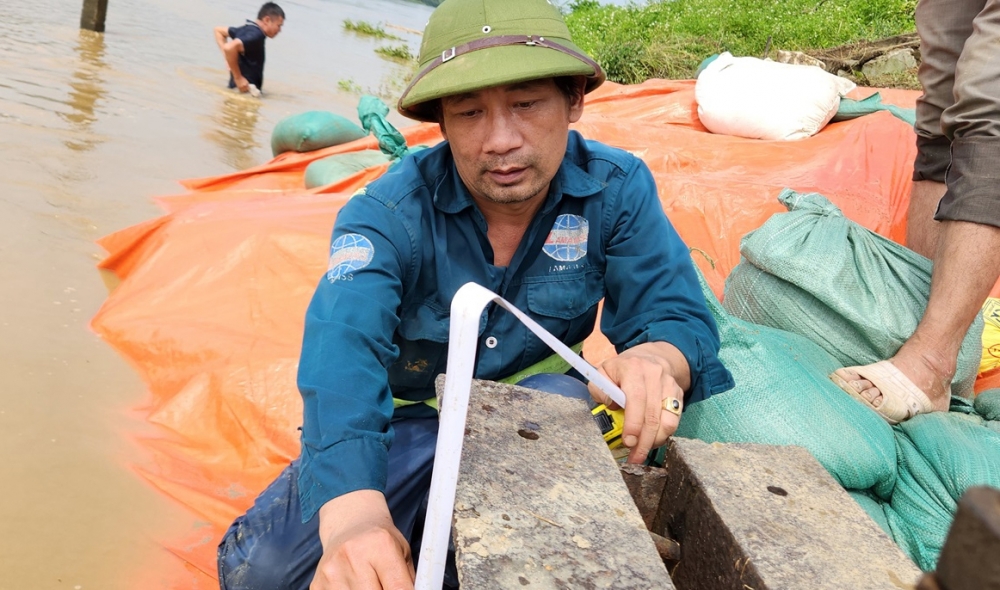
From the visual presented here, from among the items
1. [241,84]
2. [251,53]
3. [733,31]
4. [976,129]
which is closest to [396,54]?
[251,53]

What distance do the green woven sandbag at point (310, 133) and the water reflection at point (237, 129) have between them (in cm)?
63

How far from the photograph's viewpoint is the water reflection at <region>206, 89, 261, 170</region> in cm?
527

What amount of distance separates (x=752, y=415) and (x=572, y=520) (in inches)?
31.3

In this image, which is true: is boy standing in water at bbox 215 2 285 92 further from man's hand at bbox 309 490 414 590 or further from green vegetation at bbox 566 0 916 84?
man's hand at bbox 309 490 414 590

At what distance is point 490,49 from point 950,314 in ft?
4.25

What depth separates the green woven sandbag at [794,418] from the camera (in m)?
1.57

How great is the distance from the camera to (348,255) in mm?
1352

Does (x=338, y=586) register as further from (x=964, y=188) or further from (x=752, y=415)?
(x=964, y=188)

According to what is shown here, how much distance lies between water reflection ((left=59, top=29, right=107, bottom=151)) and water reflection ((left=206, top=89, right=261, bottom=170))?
787mm

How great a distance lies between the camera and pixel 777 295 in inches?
81.5

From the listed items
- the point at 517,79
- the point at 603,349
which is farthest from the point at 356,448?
the point at 603,349

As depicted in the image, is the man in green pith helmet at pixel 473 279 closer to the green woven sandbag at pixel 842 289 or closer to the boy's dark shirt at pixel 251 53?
the green woven sandbag at pixel 842 289

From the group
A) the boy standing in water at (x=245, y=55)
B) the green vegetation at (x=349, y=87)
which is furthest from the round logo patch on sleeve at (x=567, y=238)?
the green vegetation at (x=349, y=87)

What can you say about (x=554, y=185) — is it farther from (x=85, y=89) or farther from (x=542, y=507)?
(x=85, y=89)
